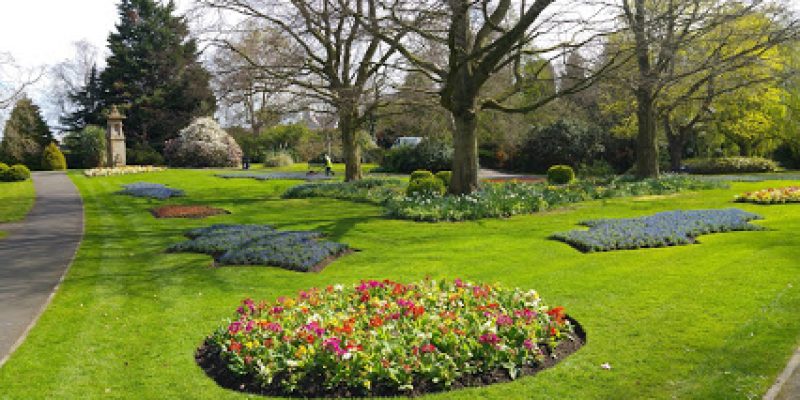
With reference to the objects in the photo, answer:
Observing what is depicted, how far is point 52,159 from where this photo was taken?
43.5 meters

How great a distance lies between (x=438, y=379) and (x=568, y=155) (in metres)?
32.0

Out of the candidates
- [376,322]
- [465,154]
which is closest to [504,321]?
[376,322]

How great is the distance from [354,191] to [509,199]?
291 inches

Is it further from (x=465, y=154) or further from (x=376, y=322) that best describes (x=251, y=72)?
(x=376, y=322)

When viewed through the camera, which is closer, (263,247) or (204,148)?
(263,247)

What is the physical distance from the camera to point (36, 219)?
18094 mm

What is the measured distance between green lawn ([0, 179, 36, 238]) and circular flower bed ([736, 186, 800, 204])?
63.7 feet

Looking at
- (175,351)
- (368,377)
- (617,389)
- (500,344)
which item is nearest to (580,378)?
(617,389)

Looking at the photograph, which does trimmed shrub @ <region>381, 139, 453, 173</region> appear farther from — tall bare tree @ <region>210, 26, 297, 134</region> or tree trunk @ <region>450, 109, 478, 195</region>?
tree trunk @ <region>450, 109, 478, 195</region>

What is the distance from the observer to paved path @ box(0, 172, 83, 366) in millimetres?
7766

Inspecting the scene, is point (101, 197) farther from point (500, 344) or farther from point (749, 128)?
point (749, 128)

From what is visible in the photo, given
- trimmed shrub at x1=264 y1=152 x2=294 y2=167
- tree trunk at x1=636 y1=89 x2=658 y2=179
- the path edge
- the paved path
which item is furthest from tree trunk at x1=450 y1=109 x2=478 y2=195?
trimmed shrub at x1=264 y1=152 x2=294 y2=167

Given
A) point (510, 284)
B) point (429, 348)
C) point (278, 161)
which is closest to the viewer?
point (429, 348)

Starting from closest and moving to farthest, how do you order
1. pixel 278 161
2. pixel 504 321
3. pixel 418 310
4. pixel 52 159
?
pixel 504 321 → pixel 418 310 → pixel 52 159 → pixel 278 161
